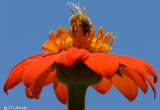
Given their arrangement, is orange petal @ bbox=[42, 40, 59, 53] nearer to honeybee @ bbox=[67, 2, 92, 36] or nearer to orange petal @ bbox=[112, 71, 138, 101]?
honeybee @ bbox=[67, 2, 92, 36]

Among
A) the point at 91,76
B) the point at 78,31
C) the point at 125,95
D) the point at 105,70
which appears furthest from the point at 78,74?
the point at 125,95

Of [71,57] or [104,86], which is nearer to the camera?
[71,57]

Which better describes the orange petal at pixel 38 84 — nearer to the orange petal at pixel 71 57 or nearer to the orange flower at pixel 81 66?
the orange flower at pixel 81 66

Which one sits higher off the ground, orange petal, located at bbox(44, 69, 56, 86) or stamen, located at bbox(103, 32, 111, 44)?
stamen, located at bbox(103, 32, 111, 44)

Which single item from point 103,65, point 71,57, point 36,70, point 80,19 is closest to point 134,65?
point 103,65

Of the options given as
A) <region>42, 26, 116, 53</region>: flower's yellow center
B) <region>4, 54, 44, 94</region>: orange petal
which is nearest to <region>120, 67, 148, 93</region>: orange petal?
<region>42, 26, 116, 53</region>: flower's yellow center

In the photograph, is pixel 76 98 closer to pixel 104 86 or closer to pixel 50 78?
pixel 50 78
